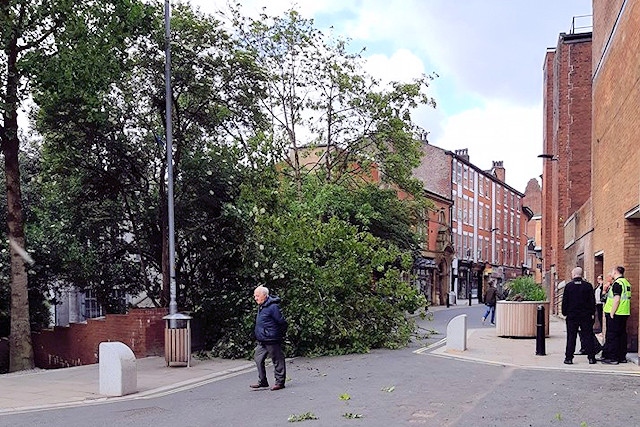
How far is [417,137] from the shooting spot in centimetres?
3139

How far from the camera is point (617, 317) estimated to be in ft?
42.6

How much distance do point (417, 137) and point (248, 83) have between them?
13826 millimetres

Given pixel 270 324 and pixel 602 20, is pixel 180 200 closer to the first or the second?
pixel 270 324

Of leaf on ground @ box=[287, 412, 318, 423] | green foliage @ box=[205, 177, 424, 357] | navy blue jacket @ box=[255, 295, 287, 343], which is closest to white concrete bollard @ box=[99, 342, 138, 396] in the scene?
navy blue jacket @ box=[255, 295, 287, 343]

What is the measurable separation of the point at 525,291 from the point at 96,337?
13441mm

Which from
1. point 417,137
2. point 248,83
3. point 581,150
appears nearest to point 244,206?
point 248,83

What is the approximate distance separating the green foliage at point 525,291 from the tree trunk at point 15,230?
1388 cm

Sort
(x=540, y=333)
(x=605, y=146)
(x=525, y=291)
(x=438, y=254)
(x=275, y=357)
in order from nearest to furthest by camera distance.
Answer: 1. (x=275, y=357)
2. (x=540, y=333)
3. (x=605, y=146)
4. (x=525, y=291)
5. (x=438, y=254)

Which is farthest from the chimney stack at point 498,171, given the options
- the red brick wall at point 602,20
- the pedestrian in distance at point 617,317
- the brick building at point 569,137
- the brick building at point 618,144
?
the pedestrian in distance at point 617,317

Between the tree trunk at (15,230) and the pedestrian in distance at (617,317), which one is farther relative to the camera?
the tree trunk at (15,230)

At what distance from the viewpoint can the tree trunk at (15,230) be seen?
49.4ft

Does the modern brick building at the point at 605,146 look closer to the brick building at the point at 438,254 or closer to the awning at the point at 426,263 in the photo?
the awning at the point at 426,263

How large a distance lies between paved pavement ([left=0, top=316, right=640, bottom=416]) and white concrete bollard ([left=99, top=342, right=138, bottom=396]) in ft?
0.53

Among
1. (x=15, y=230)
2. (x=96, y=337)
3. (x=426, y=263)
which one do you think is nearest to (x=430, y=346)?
(x=96, y=337)
